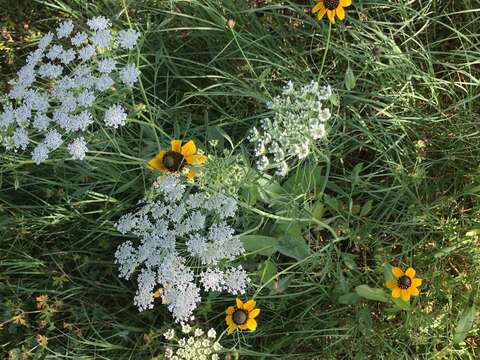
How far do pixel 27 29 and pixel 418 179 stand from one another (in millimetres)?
2419

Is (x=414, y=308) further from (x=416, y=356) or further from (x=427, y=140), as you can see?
(x=427, y=140)

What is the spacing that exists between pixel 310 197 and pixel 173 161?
68cm

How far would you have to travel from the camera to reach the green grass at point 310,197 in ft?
7.41

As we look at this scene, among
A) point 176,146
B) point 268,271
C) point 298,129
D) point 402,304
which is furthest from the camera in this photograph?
point 268,271

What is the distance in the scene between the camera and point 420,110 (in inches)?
97.9

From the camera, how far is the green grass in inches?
89.0

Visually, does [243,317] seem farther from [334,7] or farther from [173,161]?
[334,7]

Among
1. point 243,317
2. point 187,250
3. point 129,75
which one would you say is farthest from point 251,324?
point 129,75

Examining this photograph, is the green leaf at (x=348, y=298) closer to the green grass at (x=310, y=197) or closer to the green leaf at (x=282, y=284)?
the green grass at (x=310, y=197)

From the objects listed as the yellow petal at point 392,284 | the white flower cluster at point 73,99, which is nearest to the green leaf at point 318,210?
the yellow petal at point 392,284

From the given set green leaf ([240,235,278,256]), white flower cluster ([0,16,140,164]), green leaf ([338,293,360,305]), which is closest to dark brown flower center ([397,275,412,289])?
green leaf ([338,293,360,305])

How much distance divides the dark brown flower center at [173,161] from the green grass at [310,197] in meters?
0.34

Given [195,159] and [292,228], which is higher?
[195,159]

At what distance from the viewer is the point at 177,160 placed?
178cm
